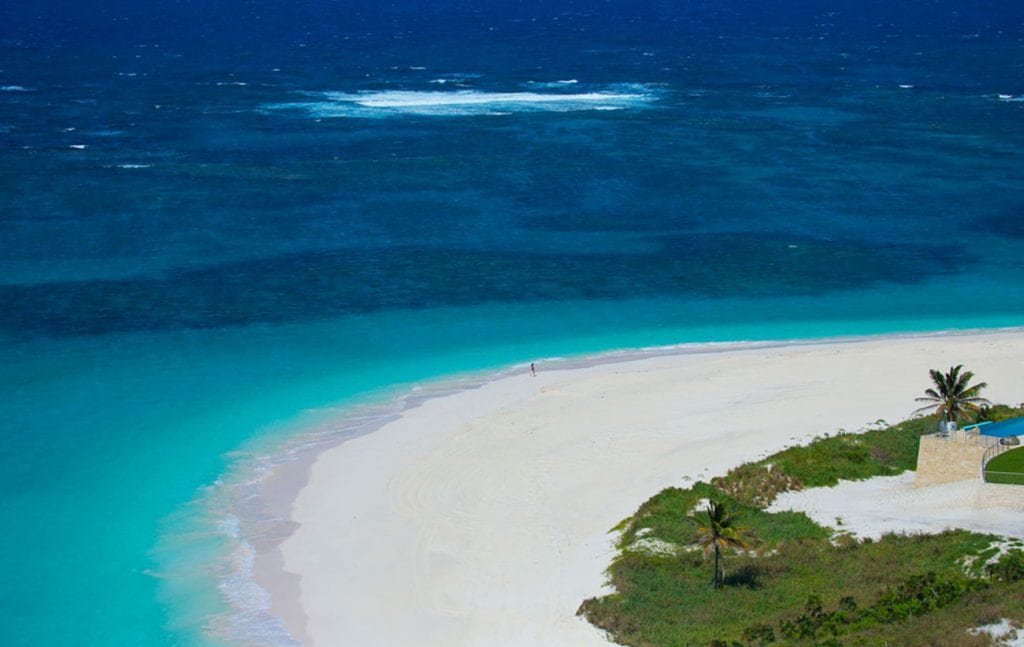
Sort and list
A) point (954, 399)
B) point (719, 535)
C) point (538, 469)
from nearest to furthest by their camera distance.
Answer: point (719, 535), point (954, 399), point (538, 469)

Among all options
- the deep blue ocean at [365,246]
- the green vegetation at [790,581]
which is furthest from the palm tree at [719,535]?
the deep blue ocean at [365,246]

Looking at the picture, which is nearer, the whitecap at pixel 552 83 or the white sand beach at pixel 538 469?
the white sand beach at pixel 538 469

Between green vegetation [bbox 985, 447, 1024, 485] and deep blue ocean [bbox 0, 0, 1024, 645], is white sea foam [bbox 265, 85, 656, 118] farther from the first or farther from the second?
green vegetation [bbox 985, 447, 1024, 485]

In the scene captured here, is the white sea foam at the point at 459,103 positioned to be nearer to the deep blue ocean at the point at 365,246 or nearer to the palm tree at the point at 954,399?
the deep blue ocean at the point at 365,246

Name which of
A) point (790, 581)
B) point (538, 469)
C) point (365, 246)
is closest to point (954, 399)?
point (790, 581)

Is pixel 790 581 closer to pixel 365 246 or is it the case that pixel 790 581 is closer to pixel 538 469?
pixel 538 469

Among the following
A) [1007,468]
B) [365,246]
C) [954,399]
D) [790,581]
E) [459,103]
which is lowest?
[790,581]

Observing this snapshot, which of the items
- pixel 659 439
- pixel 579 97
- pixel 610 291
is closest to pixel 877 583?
pixel 659 439
